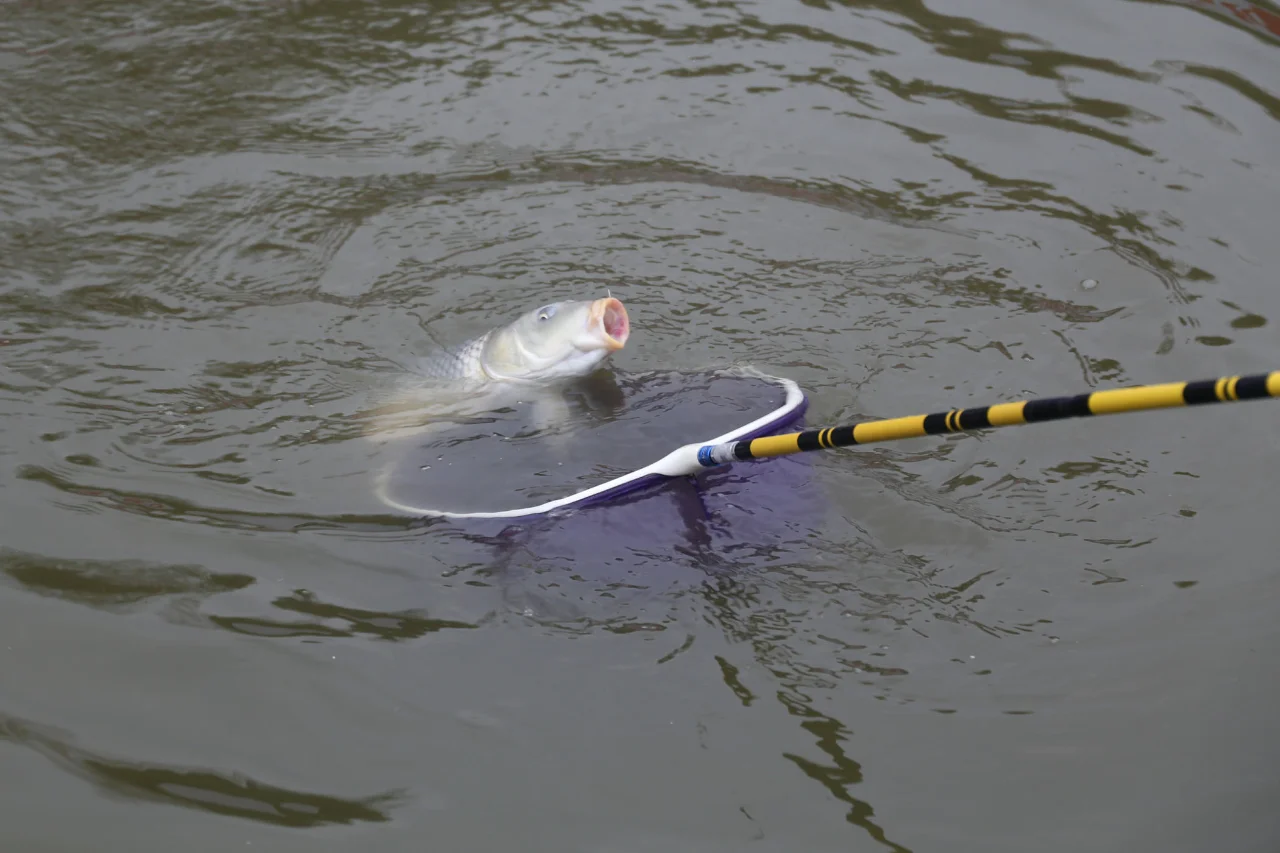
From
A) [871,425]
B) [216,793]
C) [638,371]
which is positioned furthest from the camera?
[638,371]

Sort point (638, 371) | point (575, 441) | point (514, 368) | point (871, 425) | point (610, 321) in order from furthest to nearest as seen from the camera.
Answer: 1. point (638, 371)
2. point (514, 368)
3. point (610, 321)
4. point (575, 441)
5. point (871, 425)

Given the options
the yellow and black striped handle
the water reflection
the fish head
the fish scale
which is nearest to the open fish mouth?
the fish head

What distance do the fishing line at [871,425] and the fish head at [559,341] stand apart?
483 millimetres

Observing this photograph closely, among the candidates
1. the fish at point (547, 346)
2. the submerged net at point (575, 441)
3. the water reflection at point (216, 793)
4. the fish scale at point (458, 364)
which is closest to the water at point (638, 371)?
the water reflection at point (216, 793)

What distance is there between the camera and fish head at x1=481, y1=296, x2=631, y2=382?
398cm

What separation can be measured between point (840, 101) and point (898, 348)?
7.26 feet

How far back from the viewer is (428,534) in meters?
Result: 3.69

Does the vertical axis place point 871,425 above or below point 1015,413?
below

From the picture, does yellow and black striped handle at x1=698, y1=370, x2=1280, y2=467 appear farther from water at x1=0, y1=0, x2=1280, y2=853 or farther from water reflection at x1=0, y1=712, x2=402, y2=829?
water reflection at x1=0, y1=712, x2=402, y2=829

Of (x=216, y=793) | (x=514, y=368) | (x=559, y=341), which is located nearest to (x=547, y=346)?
(x=559, y=341)

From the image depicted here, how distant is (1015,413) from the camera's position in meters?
2.44

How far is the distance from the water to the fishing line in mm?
161

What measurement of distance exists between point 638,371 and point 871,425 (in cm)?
178

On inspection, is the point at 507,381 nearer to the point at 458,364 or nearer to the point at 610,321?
the point at 458,364
